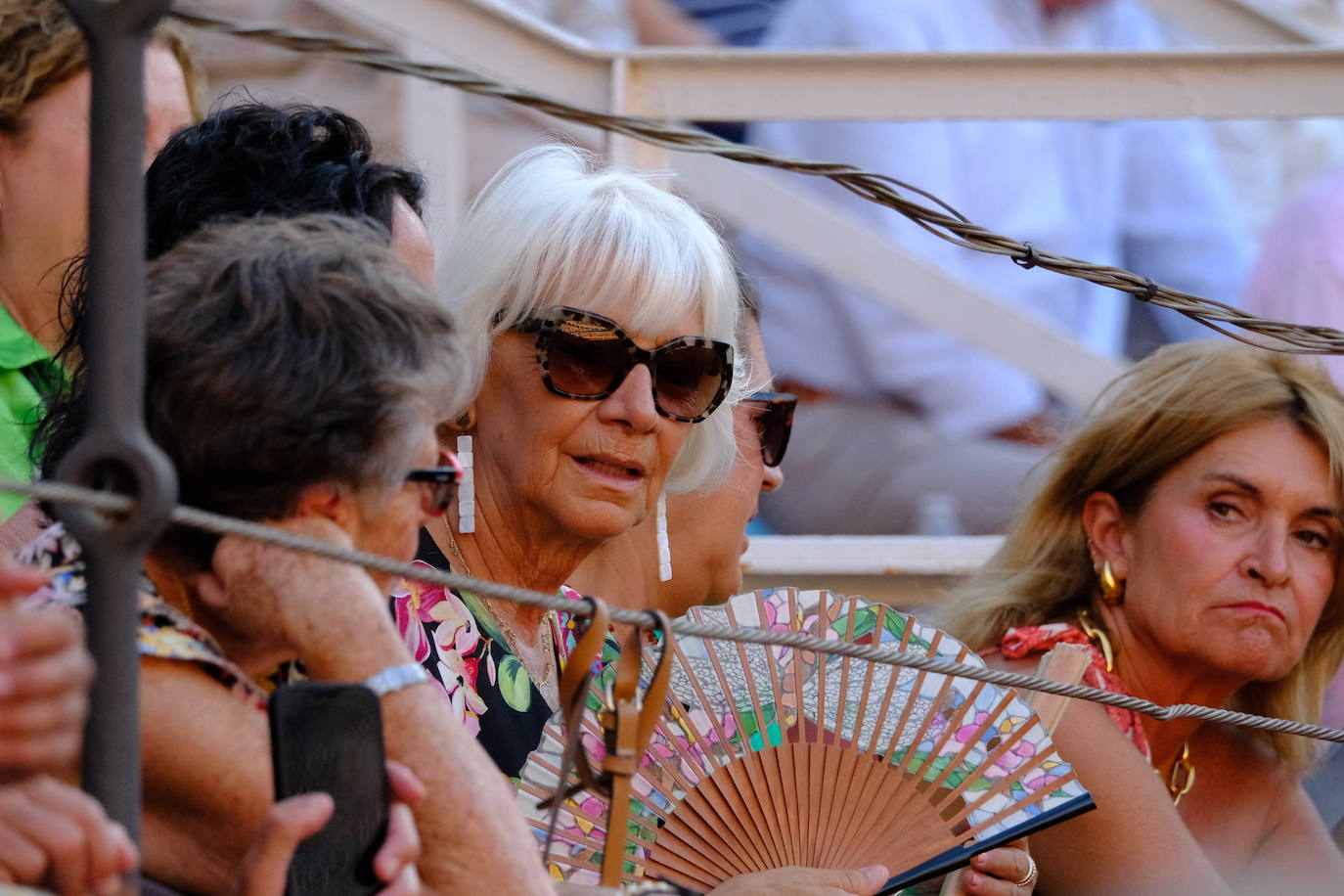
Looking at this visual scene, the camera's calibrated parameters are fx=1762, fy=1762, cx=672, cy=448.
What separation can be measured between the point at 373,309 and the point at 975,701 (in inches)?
37.6

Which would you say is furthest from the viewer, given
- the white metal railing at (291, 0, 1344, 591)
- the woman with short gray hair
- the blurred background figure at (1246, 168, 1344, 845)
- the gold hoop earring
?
the blurred background figure at (1246, 168, 1344, 845)

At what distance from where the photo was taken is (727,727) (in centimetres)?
206

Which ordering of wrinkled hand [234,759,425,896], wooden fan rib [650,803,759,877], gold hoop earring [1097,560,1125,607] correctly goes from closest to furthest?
wrinkled hand [234,759,425,896] → wooden fan rib [650,803,759,877] → gold hoop earring [1097,560,1125,607]

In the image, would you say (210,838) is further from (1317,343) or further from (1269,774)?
(1269,774)

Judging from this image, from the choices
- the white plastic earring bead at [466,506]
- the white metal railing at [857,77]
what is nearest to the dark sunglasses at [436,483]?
the white plastic earring bead at [466,506]

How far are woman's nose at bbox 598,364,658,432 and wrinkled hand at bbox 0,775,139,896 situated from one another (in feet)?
4.39

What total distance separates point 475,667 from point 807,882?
22.5 inches

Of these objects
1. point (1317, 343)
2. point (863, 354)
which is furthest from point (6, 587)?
point (863, 354)

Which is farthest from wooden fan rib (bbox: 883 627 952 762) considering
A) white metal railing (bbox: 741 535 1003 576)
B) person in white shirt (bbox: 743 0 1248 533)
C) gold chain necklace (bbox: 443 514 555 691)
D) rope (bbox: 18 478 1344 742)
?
person in white shirt (bbox: 743 0 1248 533)

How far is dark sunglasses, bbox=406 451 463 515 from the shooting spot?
5.15ft

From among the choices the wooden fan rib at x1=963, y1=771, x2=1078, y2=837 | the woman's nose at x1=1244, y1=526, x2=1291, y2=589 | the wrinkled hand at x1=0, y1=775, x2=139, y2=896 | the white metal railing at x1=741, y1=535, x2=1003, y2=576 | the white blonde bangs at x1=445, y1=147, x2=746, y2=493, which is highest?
the white blonde bangs at x1=445, y1=147, x2=746, y2=493

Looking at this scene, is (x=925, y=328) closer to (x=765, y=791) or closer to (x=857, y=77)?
(x=857, y=77)

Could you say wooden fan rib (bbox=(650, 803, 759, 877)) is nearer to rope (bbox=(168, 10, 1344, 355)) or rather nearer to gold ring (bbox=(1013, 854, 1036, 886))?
gold ring (bbox=(1013, 854, 1036, 886))

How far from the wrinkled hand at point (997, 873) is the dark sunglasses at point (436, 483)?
3.10 feet
